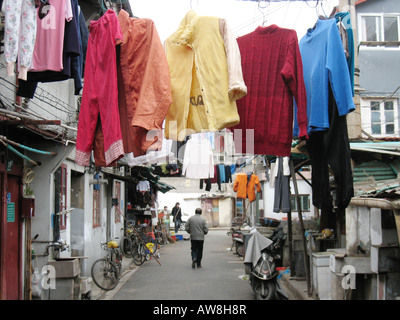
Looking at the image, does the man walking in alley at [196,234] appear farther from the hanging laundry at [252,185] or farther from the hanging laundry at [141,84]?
A: the hanging laundry at [141,84]

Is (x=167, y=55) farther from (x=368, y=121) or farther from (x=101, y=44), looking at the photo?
(x=368, y=121)

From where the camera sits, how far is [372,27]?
14305 mm

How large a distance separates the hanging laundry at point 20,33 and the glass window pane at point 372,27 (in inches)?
507

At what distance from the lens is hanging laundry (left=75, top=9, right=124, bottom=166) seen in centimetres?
372

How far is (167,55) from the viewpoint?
4.29 metres

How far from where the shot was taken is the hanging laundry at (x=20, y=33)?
12.4ft

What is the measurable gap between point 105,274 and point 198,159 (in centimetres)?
389

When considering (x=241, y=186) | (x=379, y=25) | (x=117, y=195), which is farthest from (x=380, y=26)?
(x=117, y=195)

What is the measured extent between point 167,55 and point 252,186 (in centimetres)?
1492

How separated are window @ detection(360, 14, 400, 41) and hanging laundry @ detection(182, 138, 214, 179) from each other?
7.55m

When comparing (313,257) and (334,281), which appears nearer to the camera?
(334,281)

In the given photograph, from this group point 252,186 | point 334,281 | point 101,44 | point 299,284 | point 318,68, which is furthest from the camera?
point 252,186
